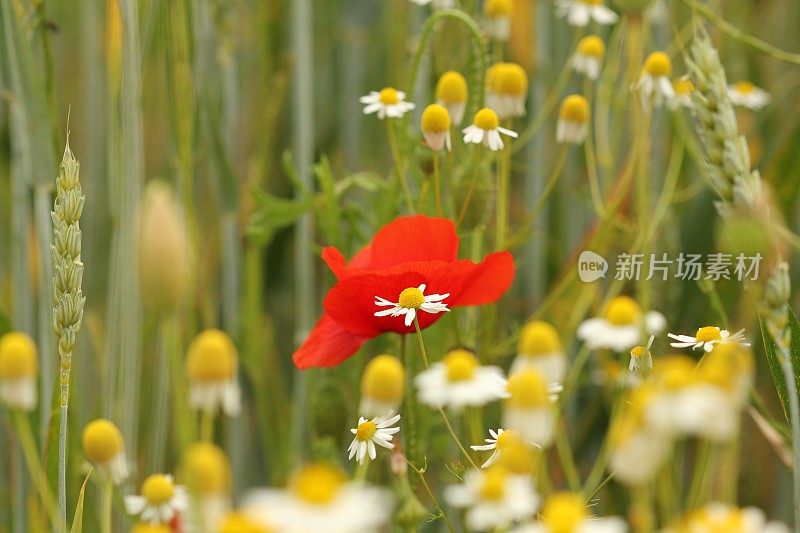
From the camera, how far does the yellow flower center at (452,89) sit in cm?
38

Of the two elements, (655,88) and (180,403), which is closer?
(180,403)

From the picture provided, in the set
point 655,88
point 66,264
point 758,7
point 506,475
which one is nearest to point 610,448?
point 506,475

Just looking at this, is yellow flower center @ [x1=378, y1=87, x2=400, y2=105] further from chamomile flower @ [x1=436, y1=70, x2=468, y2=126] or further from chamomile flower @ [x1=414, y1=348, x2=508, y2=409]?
chamomile flower @ [x1=414, y1=348, x2=508, y2=409]

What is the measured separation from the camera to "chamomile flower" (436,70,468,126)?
38 centimetres

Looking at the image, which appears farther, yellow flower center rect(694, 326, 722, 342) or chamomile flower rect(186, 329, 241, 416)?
yellow flower center rect(694, 326, 722, 342)

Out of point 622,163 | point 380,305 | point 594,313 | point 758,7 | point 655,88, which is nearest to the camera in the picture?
point 380,305

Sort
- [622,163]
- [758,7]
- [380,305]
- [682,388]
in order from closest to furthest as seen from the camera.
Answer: [682,388] → [380,305] → [622,163] → [758,7]

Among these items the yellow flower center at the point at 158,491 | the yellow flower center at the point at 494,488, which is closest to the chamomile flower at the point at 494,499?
the yellow flower center at the point at 494,488

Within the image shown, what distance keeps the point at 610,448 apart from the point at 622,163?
509mm

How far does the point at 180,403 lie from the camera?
0.68ft

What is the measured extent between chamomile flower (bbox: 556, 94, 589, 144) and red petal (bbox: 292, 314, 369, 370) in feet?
0.41

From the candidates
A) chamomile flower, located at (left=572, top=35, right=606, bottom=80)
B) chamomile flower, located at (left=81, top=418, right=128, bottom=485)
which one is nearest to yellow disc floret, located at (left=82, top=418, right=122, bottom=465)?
chamomile flower, located at (left=81, top=418, right=128, bottom=485)

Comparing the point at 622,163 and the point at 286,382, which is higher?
the point at 622,163

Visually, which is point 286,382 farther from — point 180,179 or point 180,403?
point 180,403
